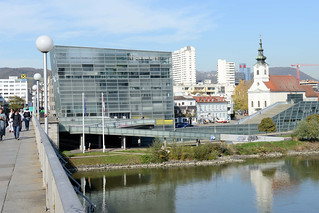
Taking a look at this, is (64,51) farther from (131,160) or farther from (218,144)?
(218,144)

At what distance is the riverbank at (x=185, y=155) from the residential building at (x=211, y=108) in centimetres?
3491

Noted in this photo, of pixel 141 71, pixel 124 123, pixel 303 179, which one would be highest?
pixel 141 71

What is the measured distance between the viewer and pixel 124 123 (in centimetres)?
5359

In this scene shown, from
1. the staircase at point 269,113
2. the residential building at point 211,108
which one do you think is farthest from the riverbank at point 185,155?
the residential building at point 211,108

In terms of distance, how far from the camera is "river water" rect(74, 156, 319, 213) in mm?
29047

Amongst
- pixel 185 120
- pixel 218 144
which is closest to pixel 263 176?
pixel 218 144

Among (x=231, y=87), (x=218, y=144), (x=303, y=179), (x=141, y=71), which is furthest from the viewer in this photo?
(x=231, y=87)

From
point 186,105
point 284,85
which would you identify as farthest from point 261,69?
point 186,105

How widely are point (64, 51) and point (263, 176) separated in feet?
113

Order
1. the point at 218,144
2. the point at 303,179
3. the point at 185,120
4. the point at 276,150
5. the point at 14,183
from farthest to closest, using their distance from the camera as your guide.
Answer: the point at 185,120
the point at 276,150
the point at 218,144
the point at 303,179
the point at 14,183

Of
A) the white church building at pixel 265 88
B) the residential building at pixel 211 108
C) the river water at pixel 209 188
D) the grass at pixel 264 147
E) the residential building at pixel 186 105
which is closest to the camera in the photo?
the river water at pixel 209 188

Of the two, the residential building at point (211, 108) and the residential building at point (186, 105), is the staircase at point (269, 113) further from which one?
the residential building at point (186, 105)

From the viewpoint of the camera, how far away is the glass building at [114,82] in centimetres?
5902

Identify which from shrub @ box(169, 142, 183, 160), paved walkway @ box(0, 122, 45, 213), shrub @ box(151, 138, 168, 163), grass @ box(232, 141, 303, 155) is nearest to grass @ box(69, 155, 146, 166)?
shrub @ box(151, 138, 168, 163)
